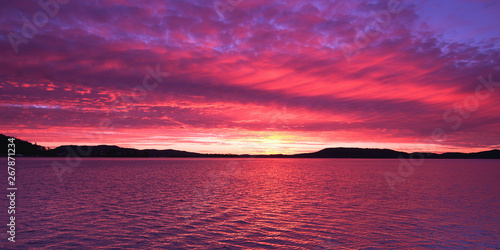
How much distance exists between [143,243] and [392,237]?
2023 centimetres

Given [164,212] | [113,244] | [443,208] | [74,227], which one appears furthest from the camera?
[443,208]

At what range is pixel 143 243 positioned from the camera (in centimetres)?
2317

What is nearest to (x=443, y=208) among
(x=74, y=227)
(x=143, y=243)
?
(x=143, y=243)

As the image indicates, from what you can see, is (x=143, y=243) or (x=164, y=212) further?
(x=164, y=212)

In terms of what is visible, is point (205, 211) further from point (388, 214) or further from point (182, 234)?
point (388, 214)

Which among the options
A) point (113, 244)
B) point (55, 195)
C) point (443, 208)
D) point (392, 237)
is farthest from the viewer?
point (55, 195)

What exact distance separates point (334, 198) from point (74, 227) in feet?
116

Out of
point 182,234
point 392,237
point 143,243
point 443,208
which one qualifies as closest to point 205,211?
point 182,234

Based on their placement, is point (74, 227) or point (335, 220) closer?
point (74, 227)

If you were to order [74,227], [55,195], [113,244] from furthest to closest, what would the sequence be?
[55,195]
[74,227]
[113,244]

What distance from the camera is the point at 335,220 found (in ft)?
104

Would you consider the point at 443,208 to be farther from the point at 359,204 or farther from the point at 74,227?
the point at 74,227

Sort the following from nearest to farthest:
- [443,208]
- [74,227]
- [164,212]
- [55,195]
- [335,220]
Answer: [74,227]
[335,220]
[164,212]
[443,208]
[55,195]

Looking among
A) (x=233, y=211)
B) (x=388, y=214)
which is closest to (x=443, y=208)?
(x=388, y=214)
